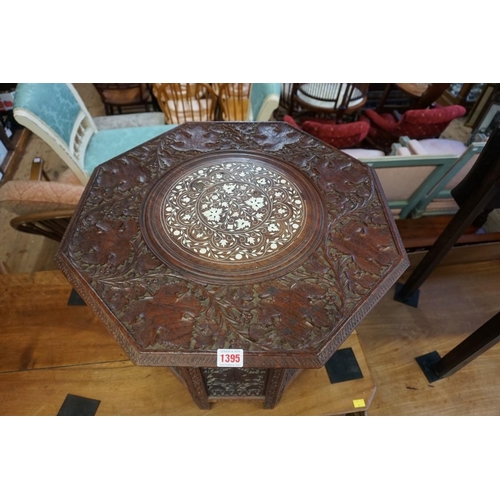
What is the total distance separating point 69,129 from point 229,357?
1.65 metres

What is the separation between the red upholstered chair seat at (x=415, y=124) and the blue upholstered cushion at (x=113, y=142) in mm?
1587

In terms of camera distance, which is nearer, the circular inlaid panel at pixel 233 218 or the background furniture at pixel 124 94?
the circular inlaid panel at pixel 233 218

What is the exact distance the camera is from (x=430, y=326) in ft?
5.53

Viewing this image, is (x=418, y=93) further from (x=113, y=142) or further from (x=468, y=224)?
(x=113, y=142)

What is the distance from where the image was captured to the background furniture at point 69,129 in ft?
5.10

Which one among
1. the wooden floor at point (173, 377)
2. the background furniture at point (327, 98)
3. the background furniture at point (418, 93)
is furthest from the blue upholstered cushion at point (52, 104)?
the background furniture at point (418, 93)

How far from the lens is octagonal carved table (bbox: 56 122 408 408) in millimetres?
851

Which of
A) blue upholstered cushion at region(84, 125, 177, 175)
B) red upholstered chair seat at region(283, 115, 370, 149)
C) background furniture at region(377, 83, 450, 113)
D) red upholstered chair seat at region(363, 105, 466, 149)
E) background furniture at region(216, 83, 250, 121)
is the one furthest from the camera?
background furniture at region(377, 83, 450, 113)

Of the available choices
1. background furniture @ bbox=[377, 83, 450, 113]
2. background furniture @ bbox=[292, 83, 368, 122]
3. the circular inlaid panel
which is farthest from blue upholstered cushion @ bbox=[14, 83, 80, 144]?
background furniture @ bbox=[377, 83, 450, 113]

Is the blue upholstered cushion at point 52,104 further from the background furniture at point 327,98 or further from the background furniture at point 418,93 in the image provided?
the background furniture at point 418,93

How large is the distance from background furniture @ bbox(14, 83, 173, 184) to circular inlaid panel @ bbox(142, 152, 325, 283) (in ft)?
2.76

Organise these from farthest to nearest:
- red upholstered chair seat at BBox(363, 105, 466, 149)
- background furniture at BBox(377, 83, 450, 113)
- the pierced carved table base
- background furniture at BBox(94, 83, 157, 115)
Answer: background furniture at BBox(94, 83, 157, 115) → background furniture at BBox(377, 83, 450, 113) → red upholstered chair seat at BBox(363, 105, 466, 149) → the pierced carved table base

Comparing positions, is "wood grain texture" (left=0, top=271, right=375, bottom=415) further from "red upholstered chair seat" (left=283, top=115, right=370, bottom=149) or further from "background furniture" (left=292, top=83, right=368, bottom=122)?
"background furniture" (left=292, top=83, right=368, bottom=122)

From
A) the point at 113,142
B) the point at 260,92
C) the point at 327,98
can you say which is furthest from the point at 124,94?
the point at 327,98
